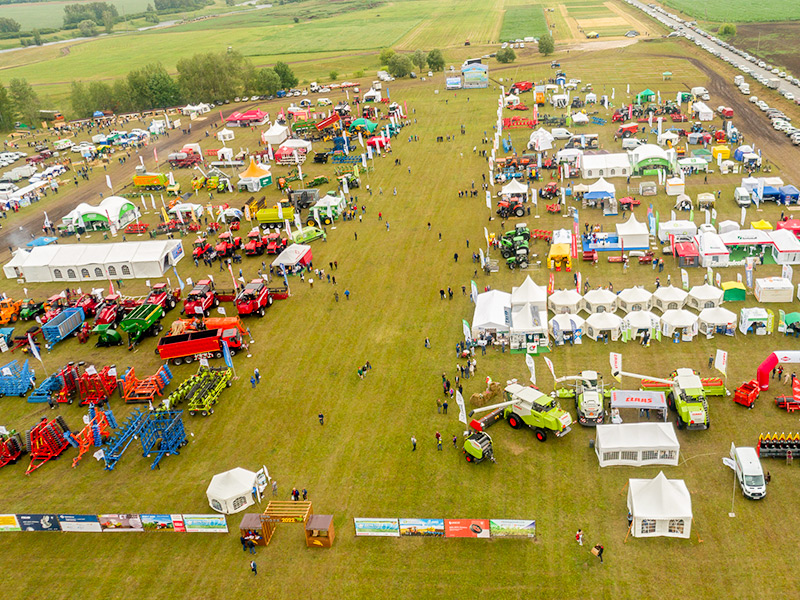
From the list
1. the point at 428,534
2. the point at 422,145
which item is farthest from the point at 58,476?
the point at 422,145

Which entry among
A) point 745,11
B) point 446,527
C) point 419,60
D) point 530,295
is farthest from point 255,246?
point 745,11

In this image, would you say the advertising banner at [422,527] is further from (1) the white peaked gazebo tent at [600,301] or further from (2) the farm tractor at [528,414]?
(1) the white peaked gazebo tent at [600,301]

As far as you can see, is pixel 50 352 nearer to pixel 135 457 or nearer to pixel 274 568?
pixel 135 457

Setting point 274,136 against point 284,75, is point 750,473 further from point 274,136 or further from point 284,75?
point 284,75

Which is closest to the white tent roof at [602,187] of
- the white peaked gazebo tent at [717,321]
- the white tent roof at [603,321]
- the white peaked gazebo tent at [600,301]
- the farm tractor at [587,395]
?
the white peaked gazebo tent at [600,301]

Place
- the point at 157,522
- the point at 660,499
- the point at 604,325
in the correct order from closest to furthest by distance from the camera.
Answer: the point at 660,499 < the point at 157,522 < the point at 604,325
